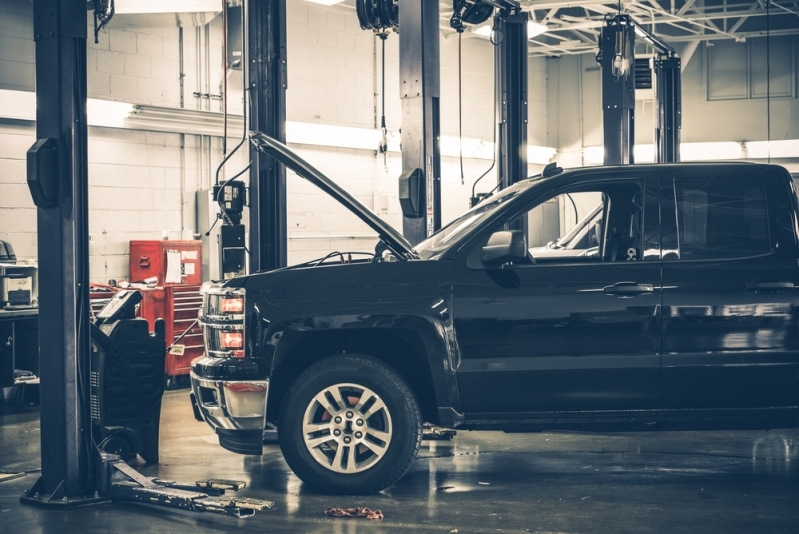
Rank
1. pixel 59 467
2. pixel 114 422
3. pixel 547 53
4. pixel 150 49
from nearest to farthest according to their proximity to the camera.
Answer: pixel 59 467 → pixel 114 422 → pixel 150 49 → pixel 547 53

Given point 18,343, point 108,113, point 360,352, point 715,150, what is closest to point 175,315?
point 18,343

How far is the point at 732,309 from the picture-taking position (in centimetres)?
534

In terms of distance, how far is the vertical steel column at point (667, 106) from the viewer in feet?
48.0

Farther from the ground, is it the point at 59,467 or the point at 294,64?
the point at 294,64

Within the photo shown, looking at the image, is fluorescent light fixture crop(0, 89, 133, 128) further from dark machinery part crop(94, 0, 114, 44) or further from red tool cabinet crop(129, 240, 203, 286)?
red tool cabinet crop(129, 240, 203, 286)

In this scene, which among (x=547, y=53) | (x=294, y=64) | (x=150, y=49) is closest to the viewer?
(x=150, y=49)

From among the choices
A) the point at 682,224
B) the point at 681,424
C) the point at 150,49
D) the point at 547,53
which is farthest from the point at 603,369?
the point at 547,53

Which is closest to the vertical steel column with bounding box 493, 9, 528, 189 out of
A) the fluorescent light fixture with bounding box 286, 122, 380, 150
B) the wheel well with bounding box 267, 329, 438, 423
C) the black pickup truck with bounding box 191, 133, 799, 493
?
the black pickup truck with bounding box 191, 133, 799, 493

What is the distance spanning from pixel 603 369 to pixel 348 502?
4.88 feet

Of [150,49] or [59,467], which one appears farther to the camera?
[150,49]

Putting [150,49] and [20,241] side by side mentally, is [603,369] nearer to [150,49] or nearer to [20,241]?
[20,241]

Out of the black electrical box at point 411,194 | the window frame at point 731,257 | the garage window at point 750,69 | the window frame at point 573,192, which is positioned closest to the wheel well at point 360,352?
the window frame at point 573,192

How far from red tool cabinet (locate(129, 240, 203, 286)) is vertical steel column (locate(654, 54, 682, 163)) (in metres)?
6.64

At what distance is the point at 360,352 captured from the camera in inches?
221
